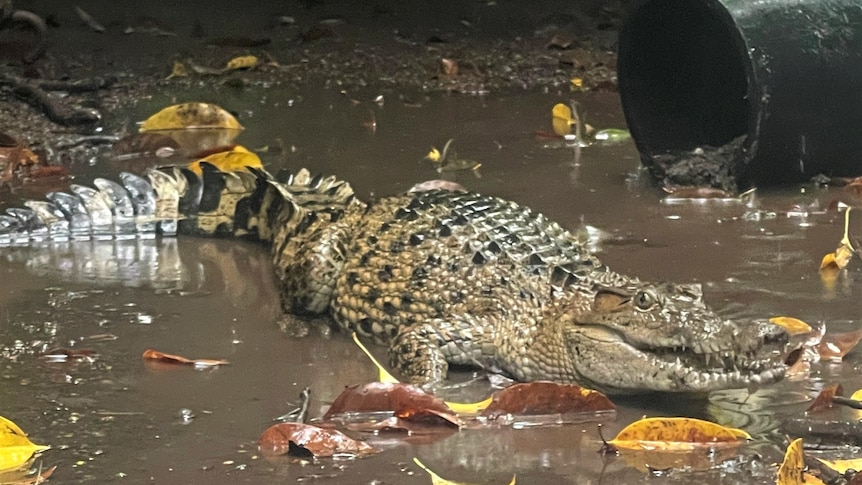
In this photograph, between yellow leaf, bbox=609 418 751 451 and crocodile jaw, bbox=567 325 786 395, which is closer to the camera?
yellow leaf, bbox=609 418 751 451

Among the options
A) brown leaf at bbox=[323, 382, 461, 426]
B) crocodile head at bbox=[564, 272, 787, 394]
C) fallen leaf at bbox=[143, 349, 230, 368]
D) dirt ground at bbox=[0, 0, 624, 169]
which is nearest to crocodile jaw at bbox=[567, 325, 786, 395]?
crocodile head at bbox=[564, 272, 787, 394]

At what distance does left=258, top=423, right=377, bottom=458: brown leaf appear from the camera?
Answer: 9.14ft

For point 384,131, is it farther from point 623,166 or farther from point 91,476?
point 91,476

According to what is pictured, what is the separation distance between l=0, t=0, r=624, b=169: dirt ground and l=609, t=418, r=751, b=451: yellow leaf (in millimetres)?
5388

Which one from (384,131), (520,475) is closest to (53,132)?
(384,131)

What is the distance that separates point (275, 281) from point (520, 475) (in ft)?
7.01

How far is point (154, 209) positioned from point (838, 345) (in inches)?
116

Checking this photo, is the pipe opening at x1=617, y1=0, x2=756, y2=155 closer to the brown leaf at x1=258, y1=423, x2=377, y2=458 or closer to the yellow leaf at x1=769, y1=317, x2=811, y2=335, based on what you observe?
the yellow leaf at x1=769, y1=317, x2=811, y2=335

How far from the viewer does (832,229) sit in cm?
493

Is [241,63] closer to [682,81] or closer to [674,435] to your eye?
[682,81]

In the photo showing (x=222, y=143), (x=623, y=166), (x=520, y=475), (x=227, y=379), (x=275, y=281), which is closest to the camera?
(x=520, y=475)

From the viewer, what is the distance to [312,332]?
13.2 feet

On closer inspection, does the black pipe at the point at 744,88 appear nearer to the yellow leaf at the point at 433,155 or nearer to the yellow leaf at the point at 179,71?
the yellow leaf at the point at 433,155

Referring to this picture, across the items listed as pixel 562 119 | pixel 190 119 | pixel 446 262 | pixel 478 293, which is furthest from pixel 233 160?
pixel 478 293
